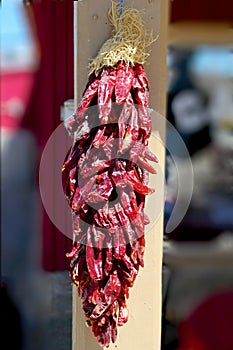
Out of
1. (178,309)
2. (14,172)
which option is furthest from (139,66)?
(14,172)

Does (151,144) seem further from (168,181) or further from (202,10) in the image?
(202,10)

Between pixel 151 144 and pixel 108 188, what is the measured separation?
0.26 metres

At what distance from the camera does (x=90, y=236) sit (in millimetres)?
969

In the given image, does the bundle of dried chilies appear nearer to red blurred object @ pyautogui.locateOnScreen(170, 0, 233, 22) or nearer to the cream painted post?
the cream painted post

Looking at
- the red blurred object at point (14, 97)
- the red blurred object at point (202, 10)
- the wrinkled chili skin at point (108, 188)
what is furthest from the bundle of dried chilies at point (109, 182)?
the red blurred object at point (14, 97)

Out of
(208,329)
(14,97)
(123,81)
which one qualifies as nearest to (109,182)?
(123,81)

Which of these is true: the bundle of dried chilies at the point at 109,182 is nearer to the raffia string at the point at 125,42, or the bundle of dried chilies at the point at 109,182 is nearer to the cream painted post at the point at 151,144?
the raffia string at the point at 125,42

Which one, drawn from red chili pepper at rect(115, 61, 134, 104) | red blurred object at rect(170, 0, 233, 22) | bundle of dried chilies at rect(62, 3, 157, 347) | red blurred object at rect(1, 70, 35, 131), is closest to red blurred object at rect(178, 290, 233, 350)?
bundle of dried chilies at rect(62, 3, 157, 347)

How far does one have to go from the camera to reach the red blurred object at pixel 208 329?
5.66 ft

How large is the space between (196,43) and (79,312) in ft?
5.25

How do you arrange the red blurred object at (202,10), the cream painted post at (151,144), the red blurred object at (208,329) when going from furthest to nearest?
the red blurred object at (202,10)
the red blurred object at (208,329)
the cream painted post at (151,144)

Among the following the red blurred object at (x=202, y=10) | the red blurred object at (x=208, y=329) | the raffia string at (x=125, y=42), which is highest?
the red blurred object at (x=202, y=10)

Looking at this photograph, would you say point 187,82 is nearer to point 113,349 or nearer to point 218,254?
point 218,254

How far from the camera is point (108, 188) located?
0.95 m
